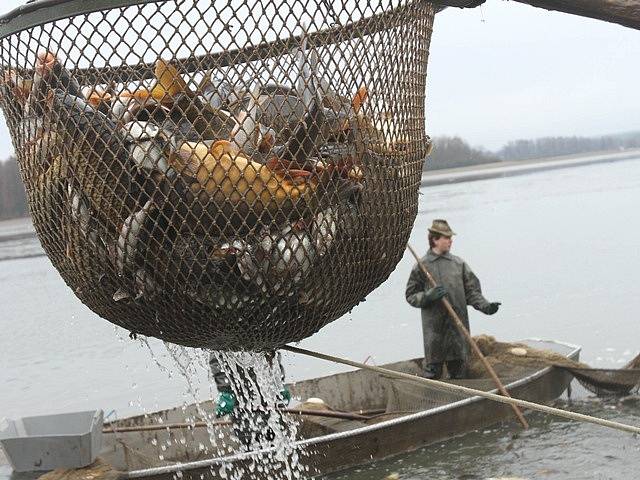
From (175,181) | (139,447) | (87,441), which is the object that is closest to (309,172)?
(175,181)

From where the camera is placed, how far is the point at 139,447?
7949 mm

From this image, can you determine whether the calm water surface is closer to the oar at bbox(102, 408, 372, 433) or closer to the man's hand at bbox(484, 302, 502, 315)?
the oar at bbox(102, 408, 372, 433)

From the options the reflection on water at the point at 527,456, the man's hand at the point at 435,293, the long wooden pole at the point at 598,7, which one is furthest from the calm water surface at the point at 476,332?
the long wooden pole at the point at 598,7

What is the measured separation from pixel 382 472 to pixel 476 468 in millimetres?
743

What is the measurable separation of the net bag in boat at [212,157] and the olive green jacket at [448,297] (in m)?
6.02

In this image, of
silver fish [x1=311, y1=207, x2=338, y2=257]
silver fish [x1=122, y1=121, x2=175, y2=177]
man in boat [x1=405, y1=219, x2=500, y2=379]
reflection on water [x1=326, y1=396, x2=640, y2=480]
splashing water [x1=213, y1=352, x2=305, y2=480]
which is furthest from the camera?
man in boat [x1=405, y1=219, x2=500, y2=379]

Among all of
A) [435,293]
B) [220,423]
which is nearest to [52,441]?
[220,423]

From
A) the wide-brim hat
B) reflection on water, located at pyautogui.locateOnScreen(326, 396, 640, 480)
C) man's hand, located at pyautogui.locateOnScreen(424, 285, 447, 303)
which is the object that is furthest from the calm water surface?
the wide-brim hat

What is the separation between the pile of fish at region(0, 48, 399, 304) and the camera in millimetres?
2428

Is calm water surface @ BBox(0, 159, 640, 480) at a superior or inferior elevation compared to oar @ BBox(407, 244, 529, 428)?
inferior

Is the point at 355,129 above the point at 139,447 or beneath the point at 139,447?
above

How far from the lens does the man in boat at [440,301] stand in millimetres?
8680

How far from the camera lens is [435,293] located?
27.6 ft

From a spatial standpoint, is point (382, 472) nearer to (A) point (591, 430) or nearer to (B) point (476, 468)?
(B) point (476, 468)
